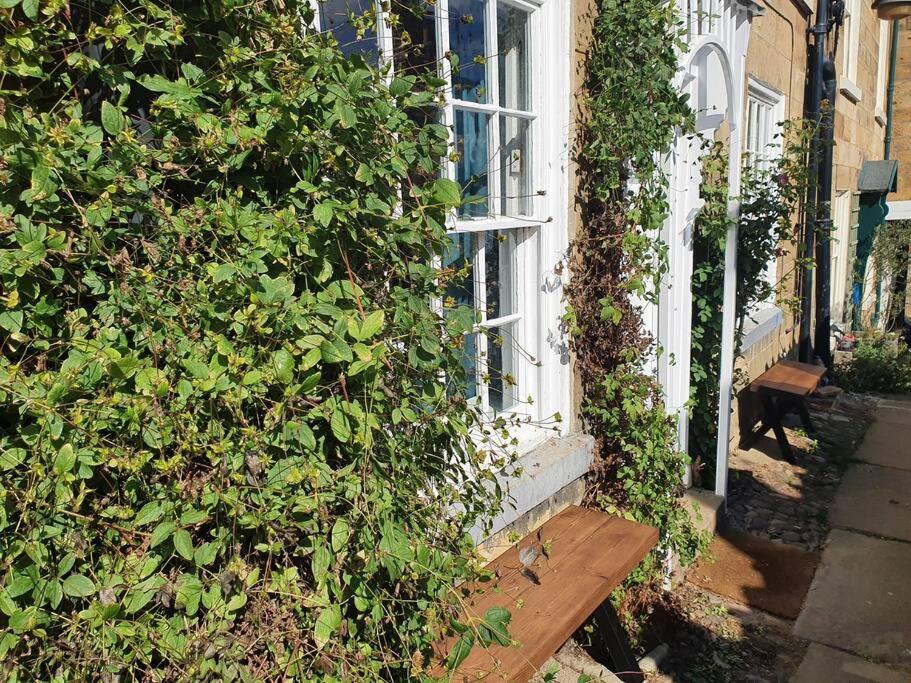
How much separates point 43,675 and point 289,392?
0.72 meters

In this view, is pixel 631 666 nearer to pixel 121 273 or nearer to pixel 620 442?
pixel 620 442

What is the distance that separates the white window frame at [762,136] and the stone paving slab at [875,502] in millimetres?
1301

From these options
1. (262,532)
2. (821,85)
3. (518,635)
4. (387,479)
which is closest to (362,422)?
(387,479)

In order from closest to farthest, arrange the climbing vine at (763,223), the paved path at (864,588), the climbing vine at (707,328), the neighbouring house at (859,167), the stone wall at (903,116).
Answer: the paved path at (864,588)
the climbing vine at (707,328)
the climbing vine at (763,223)
the neighbouring house at (859,167)
the stone wall at (903,116)

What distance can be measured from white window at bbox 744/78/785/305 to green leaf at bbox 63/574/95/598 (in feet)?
18.0

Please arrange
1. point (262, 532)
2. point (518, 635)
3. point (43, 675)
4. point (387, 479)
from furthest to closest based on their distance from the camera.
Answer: point (518, 635) → point (387, 479) → point (262, 532) → point (43, 675)

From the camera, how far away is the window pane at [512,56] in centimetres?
276

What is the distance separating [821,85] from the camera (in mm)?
7156

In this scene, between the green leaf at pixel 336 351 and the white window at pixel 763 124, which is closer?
the green leaf at pixel 336 351

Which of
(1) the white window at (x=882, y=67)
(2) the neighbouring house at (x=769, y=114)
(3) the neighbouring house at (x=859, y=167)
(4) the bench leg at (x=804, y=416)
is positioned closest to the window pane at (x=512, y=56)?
(2) the neighbouring house at (x=769, y=114)

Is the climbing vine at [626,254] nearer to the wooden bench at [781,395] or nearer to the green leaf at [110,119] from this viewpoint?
the green leaf at [110,119]

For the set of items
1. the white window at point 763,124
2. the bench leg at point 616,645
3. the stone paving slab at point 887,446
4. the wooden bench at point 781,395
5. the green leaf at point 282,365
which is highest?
the white window at point 763,124

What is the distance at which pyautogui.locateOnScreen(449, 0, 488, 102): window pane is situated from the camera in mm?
2529

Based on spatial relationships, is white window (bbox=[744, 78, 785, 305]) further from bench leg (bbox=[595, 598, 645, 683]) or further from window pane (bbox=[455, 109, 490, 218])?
bench leg (bbox=[595, 598, 645, 683])
